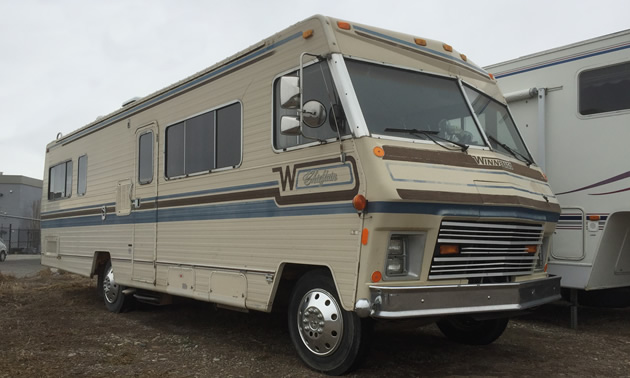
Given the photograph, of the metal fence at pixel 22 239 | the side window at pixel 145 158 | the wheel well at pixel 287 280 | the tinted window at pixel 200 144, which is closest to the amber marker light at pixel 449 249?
the wheel well at pixel 287 280

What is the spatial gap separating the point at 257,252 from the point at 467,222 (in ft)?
6.82

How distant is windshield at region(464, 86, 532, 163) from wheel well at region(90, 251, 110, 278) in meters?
6.23

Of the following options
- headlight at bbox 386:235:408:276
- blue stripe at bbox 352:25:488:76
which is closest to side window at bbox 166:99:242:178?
blue stripe at bbox 352:25:488:76

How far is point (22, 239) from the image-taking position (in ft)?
126

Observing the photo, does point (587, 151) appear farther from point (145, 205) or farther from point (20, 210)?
point (20, 210)

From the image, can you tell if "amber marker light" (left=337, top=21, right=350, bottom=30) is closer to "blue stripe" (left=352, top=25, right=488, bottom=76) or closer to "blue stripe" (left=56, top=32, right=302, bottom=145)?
"blue stripe" (left=352, top=25, right=488, bottom=76)

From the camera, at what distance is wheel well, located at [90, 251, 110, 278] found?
935 centimetres

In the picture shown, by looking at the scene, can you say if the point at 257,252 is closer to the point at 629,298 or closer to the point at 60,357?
the point at 60,357

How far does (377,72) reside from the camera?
5262 mm

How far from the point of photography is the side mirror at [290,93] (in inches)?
197

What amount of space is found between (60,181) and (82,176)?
1.21 metres

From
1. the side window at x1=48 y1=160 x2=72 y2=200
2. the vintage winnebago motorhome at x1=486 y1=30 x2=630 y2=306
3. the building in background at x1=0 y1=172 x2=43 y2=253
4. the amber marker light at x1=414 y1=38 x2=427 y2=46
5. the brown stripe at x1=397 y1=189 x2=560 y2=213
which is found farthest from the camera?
the building in background at x1=0 y1=172 x2=43 y2=253

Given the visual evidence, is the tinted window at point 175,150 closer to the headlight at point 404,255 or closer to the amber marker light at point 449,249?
the headlight at point 404,255

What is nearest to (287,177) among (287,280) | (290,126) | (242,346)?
(290,126)
